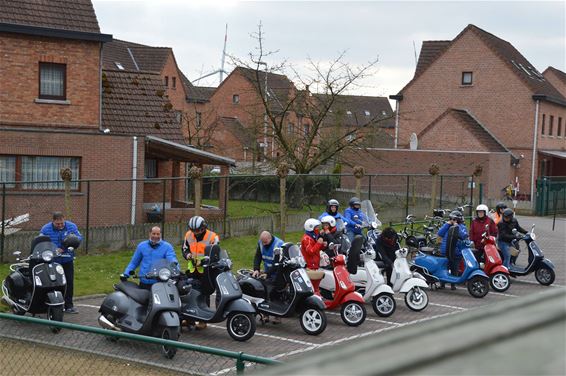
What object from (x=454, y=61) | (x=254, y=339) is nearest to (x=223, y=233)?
(x=254, y=339)

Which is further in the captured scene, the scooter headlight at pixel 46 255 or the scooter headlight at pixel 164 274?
the scooter headlight at pixel 46 255

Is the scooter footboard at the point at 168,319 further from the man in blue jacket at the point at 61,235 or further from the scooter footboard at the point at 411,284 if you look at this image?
the scooter footboard at the point at 411,284

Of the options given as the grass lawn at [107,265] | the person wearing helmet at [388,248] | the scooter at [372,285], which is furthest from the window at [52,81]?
the scooter at [372,285]

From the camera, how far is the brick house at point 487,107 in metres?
44.8

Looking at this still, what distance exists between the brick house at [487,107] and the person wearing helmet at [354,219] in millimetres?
25806

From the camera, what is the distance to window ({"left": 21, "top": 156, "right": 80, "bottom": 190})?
23928mm

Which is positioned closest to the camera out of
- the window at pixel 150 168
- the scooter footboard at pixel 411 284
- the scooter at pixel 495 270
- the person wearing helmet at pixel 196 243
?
the person wearing helmet at pixel 196 243

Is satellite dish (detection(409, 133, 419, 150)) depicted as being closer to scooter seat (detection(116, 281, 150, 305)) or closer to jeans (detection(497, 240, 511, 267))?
jeans (detection(497, 240, 511, 267))

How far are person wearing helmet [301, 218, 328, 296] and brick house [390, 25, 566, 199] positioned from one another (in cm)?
3005

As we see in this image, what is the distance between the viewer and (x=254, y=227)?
2292 centimetres

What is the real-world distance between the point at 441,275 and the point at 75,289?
7285 millimetres

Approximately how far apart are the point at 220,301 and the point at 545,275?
9322 millimetres

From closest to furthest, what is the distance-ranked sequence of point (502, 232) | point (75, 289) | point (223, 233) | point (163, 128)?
point (75, 289) → point (502, 232) → point (223, 233) → point (163, 128)

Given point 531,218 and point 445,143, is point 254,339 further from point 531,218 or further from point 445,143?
point 445,143
